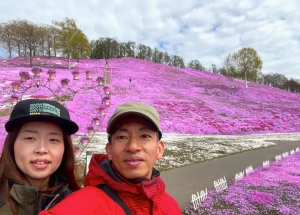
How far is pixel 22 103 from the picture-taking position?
1.77 m

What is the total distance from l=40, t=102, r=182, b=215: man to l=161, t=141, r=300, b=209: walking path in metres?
4.01

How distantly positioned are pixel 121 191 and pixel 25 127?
0.82m

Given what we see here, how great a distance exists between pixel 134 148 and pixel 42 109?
2.28 feet

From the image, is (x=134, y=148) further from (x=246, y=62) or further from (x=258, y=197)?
(x=246, y=62)

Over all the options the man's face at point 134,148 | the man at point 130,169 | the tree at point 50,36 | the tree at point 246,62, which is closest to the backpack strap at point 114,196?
the man at point 130,169

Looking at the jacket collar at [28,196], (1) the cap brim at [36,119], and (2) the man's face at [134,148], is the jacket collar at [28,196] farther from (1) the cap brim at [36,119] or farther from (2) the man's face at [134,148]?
(2) the man's face at [134,148]

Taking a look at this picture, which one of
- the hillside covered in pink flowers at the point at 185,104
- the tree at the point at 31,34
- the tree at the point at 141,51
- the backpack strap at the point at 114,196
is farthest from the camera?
the tree at the point at 141,51

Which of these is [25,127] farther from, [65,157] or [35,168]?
[65,157]

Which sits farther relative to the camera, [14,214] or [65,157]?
[65,157]

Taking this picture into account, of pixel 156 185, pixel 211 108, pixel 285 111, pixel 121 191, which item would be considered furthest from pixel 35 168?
pixel 285 111

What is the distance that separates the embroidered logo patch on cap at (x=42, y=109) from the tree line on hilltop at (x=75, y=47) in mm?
34771

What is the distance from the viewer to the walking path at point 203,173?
6.29 m

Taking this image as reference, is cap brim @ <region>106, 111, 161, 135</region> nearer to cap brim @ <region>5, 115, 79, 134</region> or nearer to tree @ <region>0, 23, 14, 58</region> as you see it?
cap brim @ <region>5, 115, 79, 134</region>

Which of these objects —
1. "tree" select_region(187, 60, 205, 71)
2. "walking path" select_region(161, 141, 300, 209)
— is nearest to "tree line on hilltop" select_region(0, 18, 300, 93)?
"tree" select_region(187, 60, 205, 71)
